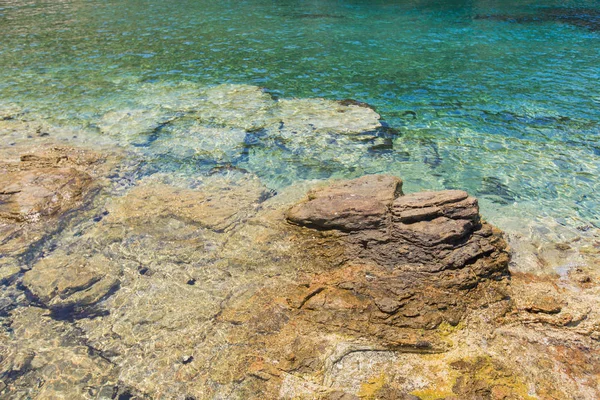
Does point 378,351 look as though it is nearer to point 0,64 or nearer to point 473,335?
point 473,335

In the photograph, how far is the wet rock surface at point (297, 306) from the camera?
4.77 metres

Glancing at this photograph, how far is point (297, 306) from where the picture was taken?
564 centimetres

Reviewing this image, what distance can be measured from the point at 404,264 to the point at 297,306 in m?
1.57

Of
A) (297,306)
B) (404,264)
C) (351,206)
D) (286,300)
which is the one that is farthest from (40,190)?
(404,264)

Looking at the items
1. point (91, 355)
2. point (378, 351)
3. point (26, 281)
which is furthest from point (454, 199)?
point (26, 281)

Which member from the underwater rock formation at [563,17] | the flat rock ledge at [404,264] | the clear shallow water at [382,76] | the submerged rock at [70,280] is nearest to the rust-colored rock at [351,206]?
the flat rock ledge at [404,264]

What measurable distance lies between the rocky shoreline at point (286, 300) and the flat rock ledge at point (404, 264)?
21 millimetres

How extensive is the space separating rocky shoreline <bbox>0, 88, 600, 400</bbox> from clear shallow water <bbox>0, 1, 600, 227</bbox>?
6.04ft

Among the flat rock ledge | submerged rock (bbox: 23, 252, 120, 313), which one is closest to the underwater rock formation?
the flat rock ledge

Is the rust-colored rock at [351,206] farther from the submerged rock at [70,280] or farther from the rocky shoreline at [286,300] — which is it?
the submerged rock at [70,280]

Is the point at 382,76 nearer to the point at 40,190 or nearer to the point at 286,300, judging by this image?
the point at 40,190

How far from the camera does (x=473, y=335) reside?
205 inches

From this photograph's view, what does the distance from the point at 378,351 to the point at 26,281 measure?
490 cm

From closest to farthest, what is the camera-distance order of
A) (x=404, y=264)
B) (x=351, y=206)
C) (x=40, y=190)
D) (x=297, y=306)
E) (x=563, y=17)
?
(x=297, y=306), (x=404, y=264), (x=351, y=206), (x=40, y=190), (x=563, y=17)
